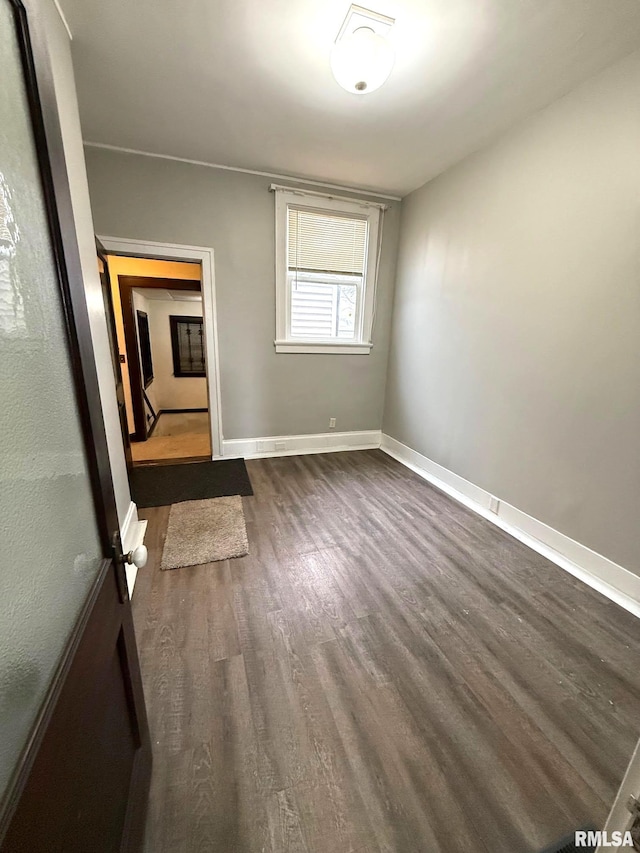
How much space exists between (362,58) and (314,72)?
1.60ft

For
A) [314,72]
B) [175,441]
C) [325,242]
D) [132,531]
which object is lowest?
[175,441]

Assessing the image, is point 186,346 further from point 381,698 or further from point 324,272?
point 381,698

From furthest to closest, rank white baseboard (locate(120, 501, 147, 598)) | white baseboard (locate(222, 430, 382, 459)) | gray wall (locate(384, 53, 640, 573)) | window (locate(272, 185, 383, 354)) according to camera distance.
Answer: white baseboard (locate(222, 430, 382, 459)), window (locate(272, 185, 383, 354)), white baseboard (locate(120, 501, 147, 598)), gray wall (locate(384, 53, 640, 573))

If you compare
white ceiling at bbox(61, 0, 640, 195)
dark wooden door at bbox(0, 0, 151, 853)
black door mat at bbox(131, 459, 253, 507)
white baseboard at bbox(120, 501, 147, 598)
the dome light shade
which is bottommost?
black door mat at bbox(131, 459, 253, 507)

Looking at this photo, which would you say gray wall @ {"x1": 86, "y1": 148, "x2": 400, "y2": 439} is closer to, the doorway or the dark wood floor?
the doorway

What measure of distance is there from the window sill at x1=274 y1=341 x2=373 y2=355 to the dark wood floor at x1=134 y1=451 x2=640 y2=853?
6.83ft

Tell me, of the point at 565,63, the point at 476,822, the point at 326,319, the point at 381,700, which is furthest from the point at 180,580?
the point at 565,63

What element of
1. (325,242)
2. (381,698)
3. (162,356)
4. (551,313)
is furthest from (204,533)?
(162,356)

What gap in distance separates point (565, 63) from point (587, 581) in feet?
9.42

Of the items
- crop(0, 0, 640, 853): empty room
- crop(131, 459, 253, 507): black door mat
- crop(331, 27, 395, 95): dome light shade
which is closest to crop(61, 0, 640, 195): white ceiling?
crop(0, 0, 640, 853): empty room

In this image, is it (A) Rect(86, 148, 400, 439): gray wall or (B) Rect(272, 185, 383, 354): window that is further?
(B) Rect(272, 185, 383, 354): window

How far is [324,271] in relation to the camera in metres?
3.52

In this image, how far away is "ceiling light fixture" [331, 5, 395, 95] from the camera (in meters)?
1.52

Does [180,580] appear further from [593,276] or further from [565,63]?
[565,63]
